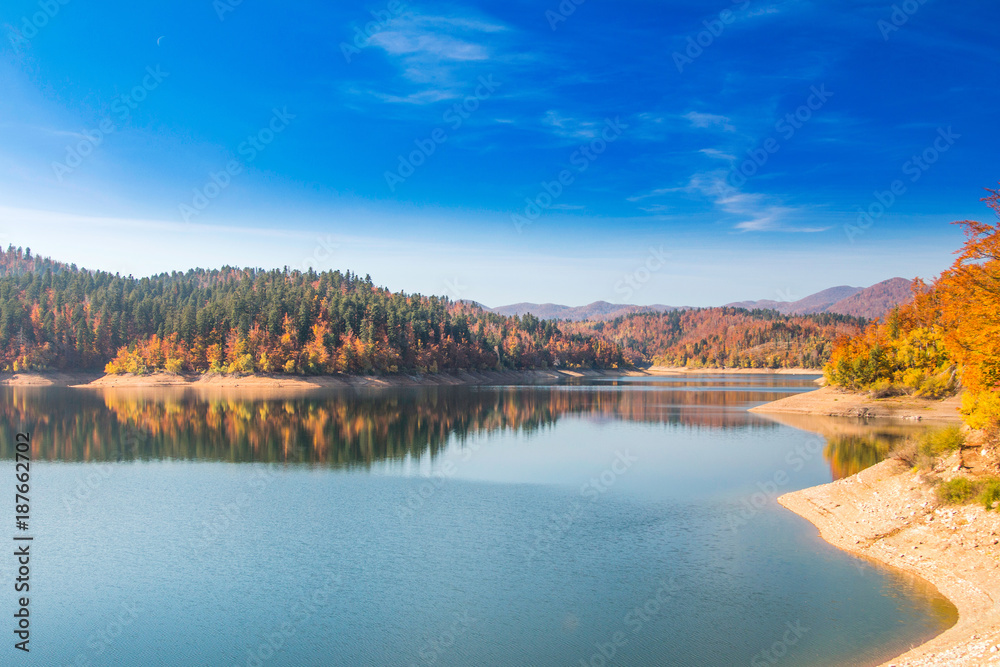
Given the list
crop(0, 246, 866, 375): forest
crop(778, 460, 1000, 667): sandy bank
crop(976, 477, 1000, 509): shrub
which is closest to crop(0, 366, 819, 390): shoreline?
crop(0, 246, 866, 375): forest

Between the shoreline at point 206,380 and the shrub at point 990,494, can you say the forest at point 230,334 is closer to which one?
the shoreline at point 206,380

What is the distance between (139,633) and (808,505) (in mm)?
23447

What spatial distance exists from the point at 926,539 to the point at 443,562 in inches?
563

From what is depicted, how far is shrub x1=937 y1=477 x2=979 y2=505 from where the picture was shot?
61.2 ft

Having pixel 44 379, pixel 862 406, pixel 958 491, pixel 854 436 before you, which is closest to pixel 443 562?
pixel 958 491

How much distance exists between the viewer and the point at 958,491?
1886 cm

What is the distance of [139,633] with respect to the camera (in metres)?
14.0

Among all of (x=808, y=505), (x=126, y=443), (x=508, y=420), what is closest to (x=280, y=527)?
(x=808, y=505)

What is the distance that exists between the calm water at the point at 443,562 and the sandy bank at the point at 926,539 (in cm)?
73

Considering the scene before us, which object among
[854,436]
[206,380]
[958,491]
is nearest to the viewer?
[958,491]

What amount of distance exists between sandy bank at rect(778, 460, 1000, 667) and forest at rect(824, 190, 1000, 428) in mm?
3812

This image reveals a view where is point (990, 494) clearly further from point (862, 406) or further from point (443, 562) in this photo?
point (862, 406)

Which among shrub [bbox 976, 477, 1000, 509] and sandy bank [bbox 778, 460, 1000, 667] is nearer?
sandy bank [bbox 778, 460, 1000, 667]

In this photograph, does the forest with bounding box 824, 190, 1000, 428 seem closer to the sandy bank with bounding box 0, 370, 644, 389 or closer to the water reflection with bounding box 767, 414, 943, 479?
the water reflection with bounding box 767, 414, 943, 479
